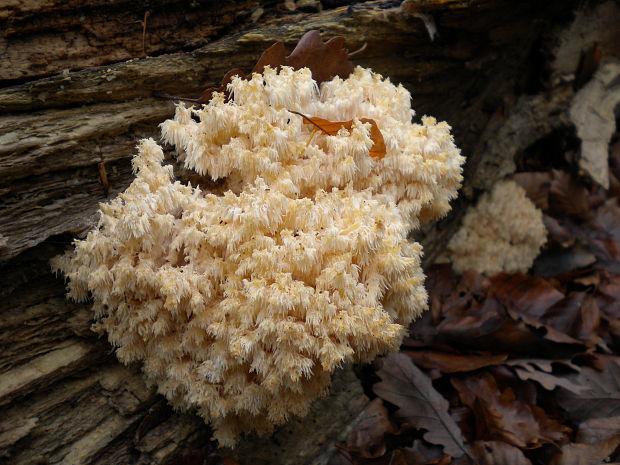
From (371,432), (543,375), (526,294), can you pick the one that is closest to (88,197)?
(371,432)

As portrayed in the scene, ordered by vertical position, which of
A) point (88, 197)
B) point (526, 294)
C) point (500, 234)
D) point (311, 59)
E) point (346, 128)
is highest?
point (311, 59)

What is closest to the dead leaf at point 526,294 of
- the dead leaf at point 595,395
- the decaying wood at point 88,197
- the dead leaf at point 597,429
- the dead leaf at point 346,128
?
the dead leaf at point 595,395

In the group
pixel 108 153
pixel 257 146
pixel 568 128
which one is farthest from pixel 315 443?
pixel 568 128

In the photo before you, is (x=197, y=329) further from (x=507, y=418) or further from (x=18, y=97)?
(x=507, y=418)

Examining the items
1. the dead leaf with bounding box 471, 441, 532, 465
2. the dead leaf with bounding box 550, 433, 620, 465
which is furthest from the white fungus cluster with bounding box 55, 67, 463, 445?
the dead leaf with bounding box 550, 433, 620, 465

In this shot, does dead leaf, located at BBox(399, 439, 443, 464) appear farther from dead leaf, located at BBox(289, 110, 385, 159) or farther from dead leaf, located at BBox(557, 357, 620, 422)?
dead leaf, located at BBox(289, 110, 385, 159)

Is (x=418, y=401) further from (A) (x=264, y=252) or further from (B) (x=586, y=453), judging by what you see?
(A) (x=264, y=252)
